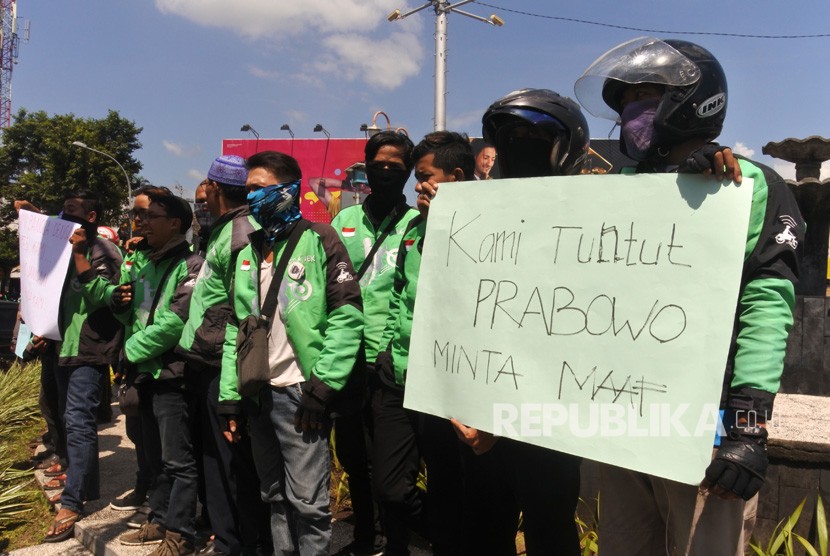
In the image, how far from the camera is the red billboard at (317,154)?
1223 inches

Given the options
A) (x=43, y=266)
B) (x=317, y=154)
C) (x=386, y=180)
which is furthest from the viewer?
(x=317, y=154)

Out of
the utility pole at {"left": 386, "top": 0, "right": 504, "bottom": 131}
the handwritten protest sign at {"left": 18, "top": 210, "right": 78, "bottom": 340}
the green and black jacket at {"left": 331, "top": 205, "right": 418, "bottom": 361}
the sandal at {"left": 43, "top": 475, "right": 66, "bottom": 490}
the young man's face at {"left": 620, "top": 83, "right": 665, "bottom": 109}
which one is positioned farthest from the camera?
the utility pole at {"left": 386, "top": 0, "right": 504, "bottom": 131}

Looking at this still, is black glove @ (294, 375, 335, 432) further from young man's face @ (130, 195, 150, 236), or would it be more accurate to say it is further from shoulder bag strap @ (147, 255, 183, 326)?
young man's face @ (130, 195, 150, 236)

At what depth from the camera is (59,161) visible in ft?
94.8

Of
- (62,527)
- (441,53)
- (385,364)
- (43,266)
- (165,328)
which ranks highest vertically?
(441,53)

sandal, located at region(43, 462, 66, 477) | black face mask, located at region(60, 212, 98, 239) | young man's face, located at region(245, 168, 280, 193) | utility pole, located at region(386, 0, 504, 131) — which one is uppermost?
utility pole, located at region(386, 0, 504, 131)

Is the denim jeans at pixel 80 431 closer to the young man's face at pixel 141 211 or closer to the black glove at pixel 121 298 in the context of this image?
the black glove at pixel 121 298

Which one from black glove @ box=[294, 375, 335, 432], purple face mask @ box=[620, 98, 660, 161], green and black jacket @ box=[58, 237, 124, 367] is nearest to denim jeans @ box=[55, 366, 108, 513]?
green and black jacket @ box=[58, 237, 124, 367]

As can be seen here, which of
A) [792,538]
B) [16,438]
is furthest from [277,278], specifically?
[16,438]

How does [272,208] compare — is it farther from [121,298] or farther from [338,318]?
[121,298]

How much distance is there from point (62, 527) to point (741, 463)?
4097mm

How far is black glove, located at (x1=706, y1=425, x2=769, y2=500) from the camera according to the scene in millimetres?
1482

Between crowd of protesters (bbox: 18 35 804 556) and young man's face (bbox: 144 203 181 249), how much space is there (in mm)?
10

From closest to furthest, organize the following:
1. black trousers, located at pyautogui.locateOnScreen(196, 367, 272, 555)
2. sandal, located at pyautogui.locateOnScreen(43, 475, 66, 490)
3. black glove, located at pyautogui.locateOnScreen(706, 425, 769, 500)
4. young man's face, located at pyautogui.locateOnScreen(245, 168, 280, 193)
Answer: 1. black glove, located at pyautogui.locateOnScreen(706, 425, 769, 500)
2. young man's face, located at pyautogui.locateOnScreen(245, 168, 280, 193)
3. black trousers, located at pyautogui.locateOnScreen(196, 367, 272, 555)
4. sandal, located at pyautogui.locateOnScreen(43, 475, 66, 490)
